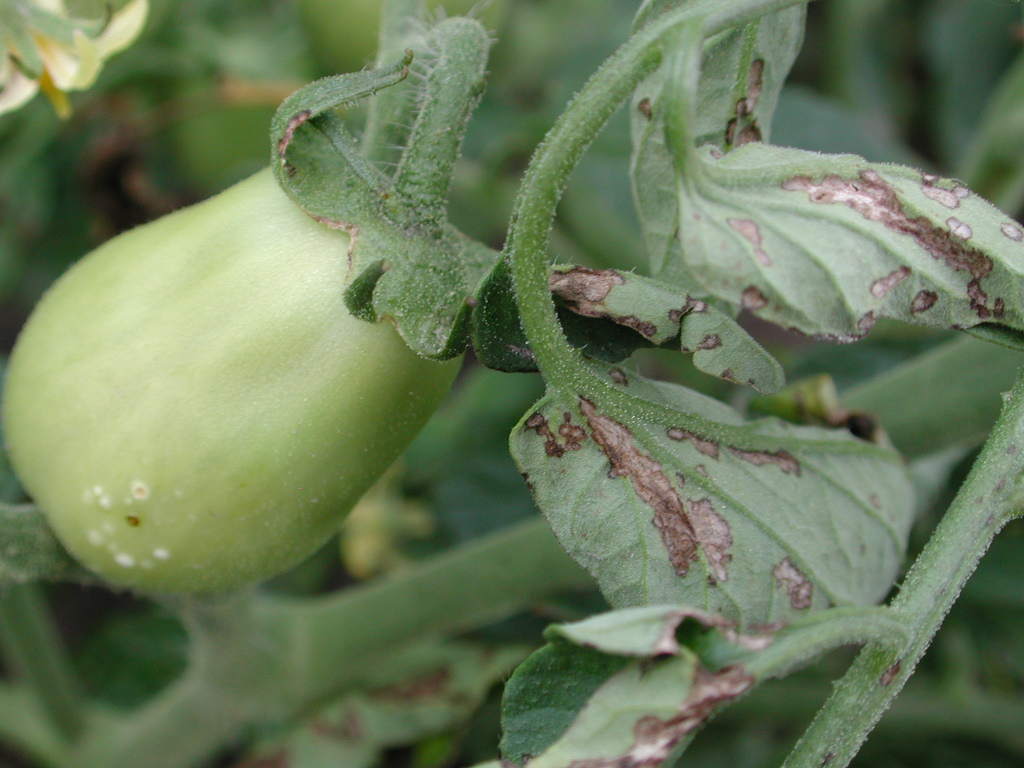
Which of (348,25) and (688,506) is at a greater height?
(348,25)

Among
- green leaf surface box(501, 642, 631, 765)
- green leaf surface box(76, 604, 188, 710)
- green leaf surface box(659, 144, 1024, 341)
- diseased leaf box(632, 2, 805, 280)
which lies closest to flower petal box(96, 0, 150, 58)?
diseased leaf box(632, 2, 805, 280)

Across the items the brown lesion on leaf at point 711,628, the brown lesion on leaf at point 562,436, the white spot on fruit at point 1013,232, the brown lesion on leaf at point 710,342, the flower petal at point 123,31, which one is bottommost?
the brown lesion on leaf at point 711,628

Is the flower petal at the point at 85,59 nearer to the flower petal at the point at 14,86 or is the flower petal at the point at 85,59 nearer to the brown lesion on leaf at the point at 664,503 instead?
the flower petal at the point at 14,86

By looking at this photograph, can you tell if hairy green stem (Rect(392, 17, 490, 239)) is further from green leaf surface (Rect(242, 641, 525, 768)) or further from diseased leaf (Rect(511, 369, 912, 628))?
green leaf surface (Rect(242, 641, 525, 768))

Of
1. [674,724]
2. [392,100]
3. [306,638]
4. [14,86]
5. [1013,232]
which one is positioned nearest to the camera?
[674,724]

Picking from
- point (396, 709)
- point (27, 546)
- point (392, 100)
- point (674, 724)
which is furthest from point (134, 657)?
point (674, 724)

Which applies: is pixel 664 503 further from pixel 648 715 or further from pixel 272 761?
pixel 272 761

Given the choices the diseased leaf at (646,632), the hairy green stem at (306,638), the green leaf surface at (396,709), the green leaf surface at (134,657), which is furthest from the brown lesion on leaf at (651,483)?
the green leaf surface at (134,657)
